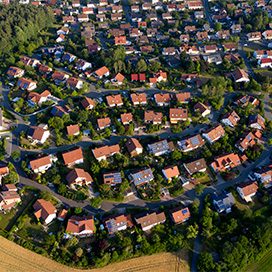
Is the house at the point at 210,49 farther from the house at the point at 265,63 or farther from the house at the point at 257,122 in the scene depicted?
the house at the point at 257,122

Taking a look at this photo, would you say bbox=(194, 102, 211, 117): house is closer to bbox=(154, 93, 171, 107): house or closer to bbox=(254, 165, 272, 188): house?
bbox=(154, 93, 171, 107): house

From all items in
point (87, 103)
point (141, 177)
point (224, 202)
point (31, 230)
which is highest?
point (87, 103)

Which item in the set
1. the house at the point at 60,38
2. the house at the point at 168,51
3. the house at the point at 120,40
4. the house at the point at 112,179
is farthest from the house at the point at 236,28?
the house at the point at 112,179

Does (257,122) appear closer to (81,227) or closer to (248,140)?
(248,140)

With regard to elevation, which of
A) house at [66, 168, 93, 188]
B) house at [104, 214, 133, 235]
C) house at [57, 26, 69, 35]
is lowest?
house at [104, 214, 133, 235]

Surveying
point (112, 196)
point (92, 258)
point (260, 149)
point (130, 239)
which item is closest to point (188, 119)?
point (260, 149)

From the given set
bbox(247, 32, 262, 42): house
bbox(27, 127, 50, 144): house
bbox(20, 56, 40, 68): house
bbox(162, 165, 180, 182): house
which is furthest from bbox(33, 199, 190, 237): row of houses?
bbox(247, 32, 262, 42): house

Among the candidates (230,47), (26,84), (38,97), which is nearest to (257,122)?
(230,47)
